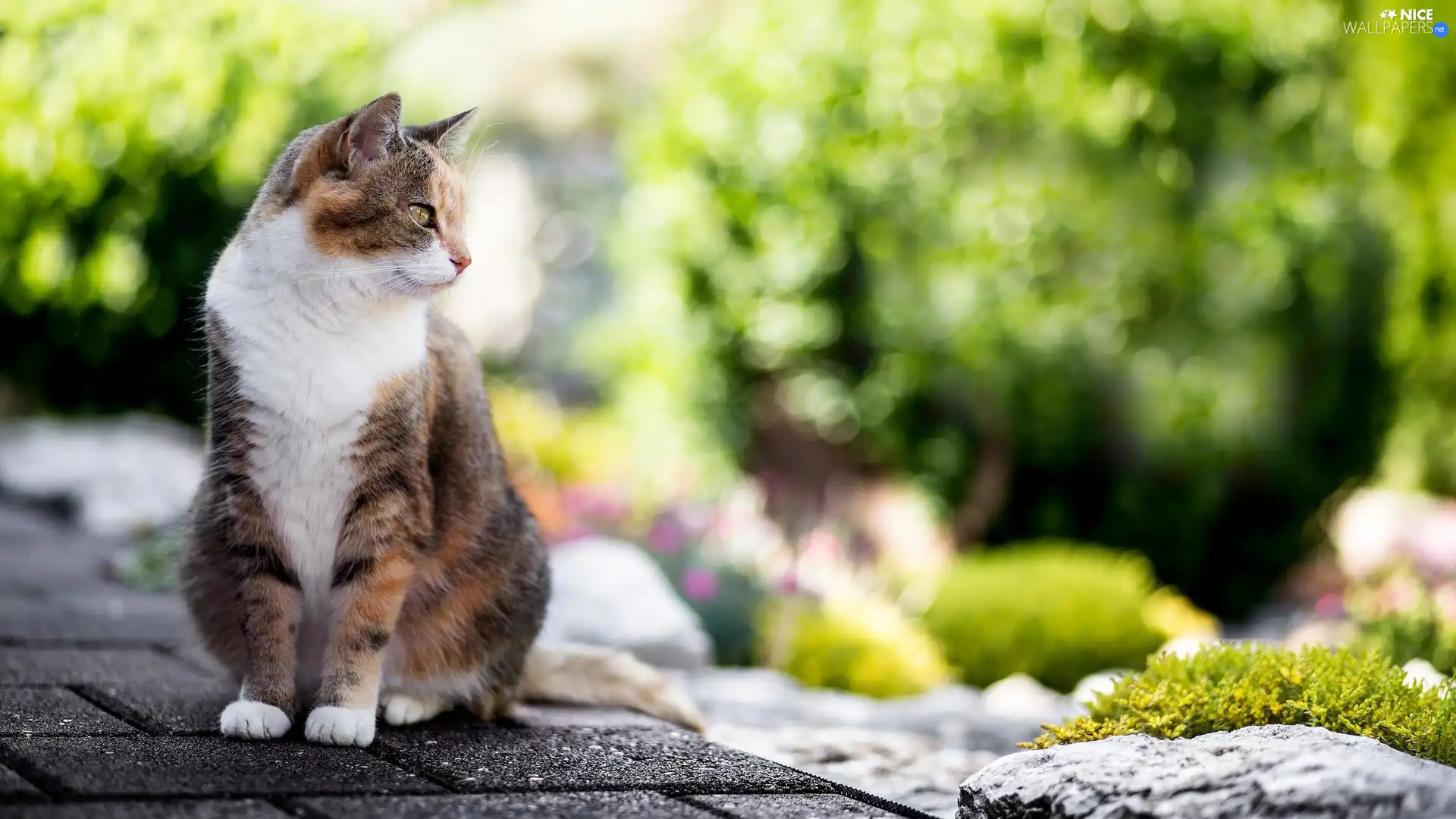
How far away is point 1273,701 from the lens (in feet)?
8.89

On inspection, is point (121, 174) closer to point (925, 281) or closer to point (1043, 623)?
point (925, 281)

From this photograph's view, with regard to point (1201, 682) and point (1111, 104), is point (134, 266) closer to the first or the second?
point (1111, 104)

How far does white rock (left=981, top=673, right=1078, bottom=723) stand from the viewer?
4660mm

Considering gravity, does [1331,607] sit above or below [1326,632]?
above

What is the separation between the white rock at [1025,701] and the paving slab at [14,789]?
306 cm

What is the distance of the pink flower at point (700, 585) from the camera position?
5637mm

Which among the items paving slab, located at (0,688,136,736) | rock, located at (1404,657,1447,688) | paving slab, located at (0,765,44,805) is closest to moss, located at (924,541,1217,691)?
rock, located at (1404,657,1447,688)

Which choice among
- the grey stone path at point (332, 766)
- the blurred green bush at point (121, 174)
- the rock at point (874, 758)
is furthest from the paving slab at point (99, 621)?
the blurred green bush at point (121, 174)

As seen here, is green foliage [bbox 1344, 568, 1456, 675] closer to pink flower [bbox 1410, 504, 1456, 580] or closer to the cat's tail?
pink flower [bbox 1410, 504, 1456, 580]

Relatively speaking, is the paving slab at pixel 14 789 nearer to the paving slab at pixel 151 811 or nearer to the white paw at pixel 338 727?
the paving slab at pixel 151 811

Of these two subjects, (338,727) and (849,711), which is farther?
(849,711)

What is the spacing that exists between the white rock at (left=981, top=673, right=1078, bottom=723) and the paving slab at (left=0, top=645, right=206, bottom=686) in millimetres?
2540

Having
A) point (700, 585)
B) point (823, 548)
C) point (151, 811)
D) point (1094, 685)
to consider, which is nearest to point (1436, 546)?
point (823, 548)

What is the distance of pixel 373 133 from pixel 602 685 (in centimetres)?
149
